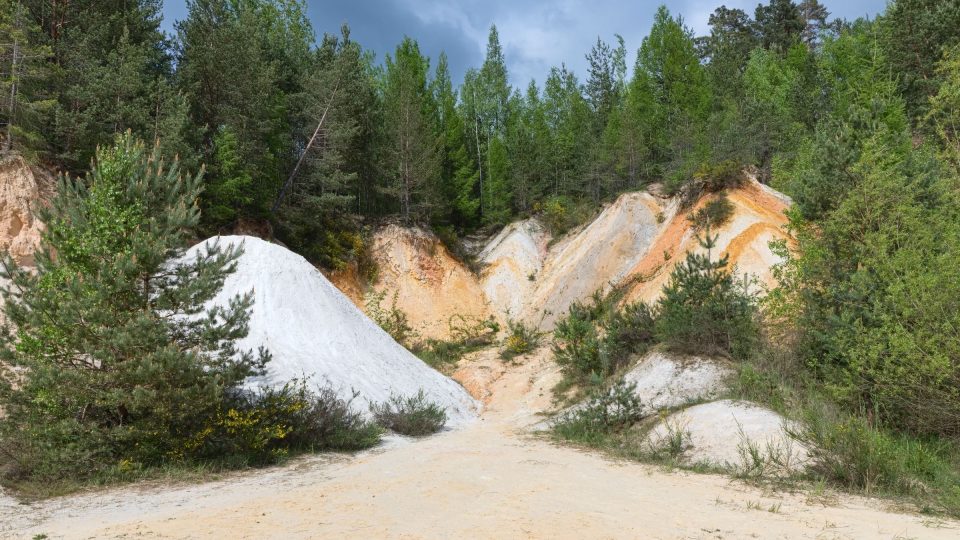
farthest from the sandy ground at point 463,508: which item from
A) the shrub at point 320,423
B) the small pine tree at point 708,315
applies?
the small pine tree at point 708,315

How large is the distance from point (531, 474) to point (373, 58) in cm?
4426

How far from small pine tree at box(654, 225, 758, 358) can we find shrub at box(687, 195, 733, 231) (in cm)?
933

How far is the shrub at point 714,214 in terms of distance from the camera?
74.4 feet

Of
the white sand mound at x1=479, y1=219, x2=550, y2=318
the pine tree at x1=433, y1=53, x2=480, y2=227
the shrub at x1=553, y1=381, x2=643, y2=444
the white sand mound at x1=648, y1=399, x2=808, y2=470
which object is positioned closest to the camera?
the white sand mound at x1=648, y1=399, x2=808, y2=470

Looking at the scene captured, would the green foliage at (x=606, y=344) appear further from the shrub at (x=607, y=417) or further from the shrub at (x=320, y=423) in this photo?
the shrub at (x=320, y=423)

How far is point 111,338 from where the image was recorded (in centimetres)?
795

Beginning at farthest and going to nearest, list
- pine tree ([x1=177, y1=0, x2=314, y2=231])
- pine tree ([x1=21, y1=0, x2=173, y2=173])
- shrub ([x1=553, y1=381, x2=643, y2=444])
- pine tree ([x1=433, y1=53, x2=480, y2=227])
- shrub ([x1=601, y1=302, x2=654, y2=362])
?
1. pine tree ([x1=433, y1=53, x2=480, y2=227])
2. pine tree ([x1=177, y1=0, x2=314, y2=231])
3. pine tree ([x1=21, y1=0, x2=173, y2=173])
4. shrub ([x1=601, y1=302, x2=654, y2=362])
5. shrub ([x1=553, y1=381, x2=643, y2=444])

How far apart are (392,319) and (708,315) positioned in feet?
58.9

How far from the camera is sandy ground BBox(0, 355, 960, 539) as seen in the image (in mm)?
5102

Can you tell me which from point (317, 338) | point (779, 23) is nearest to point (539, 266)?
point (317, 338)

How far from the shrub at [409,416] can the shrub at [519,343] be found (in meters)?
10.0

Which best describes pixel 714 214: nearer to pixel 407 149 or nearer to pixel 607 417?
pixel 607 417

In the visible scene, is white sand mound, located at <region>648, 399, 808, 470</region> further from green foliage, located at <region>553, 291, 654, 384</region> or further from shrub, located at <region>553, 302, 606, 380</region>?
shrub, located at <region>553, 302, 606, 380</region>

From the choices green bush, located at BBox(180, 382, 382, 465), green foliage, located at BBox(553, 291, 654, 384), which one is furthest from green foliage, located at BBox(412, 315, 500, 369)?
green bush, located at BBox(180, 382, 382, 465)
